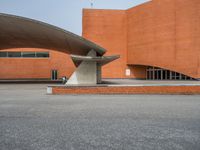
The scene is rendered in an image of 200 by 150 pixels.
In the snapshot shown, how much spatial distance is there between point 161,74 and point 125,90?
26.1 metres

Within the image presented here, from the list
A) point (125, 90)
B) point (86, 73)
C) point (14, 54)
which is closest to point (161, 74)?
point (86, 73)

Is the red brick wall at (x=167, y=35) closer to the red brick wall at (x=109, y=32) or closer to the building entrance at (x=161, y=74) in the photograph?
the red brick wall at (x=109, y=32)

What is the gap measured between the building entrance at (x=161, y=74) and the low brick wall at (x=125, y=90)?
73.6 feet

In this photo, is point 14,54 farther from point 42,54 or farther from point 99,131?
point 99,131

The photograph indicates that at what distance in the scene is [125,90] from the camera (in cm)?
1307

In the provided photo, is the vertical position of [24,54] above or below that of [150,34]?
below

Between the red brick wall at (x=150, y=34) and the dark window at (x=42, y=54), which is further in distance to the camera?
the dark window at (x=42, y=54)

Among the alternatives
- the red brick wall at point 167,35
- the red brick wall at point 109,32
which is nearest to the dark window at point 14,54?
the red brick wall at point 109,32

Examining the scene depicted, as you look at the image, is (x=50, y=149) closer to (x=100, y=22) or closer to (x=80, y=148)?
(x=80, y=148)

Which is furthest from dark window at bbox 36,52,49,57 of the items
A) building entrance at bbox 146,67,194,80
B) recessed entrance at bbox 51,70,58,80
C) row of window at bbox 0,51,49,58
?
building entrance at bbox 146,67,194,80

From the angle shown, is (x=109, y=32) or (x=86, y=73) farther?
(x=109, y=32)

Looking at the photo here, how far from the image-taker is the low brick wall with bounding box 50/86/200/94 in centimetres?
1280

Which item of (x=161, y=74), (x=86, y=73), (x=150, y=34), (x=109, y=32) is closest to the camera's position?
(x=86, y=73)

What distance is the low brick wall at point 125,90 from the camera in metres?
12.8
